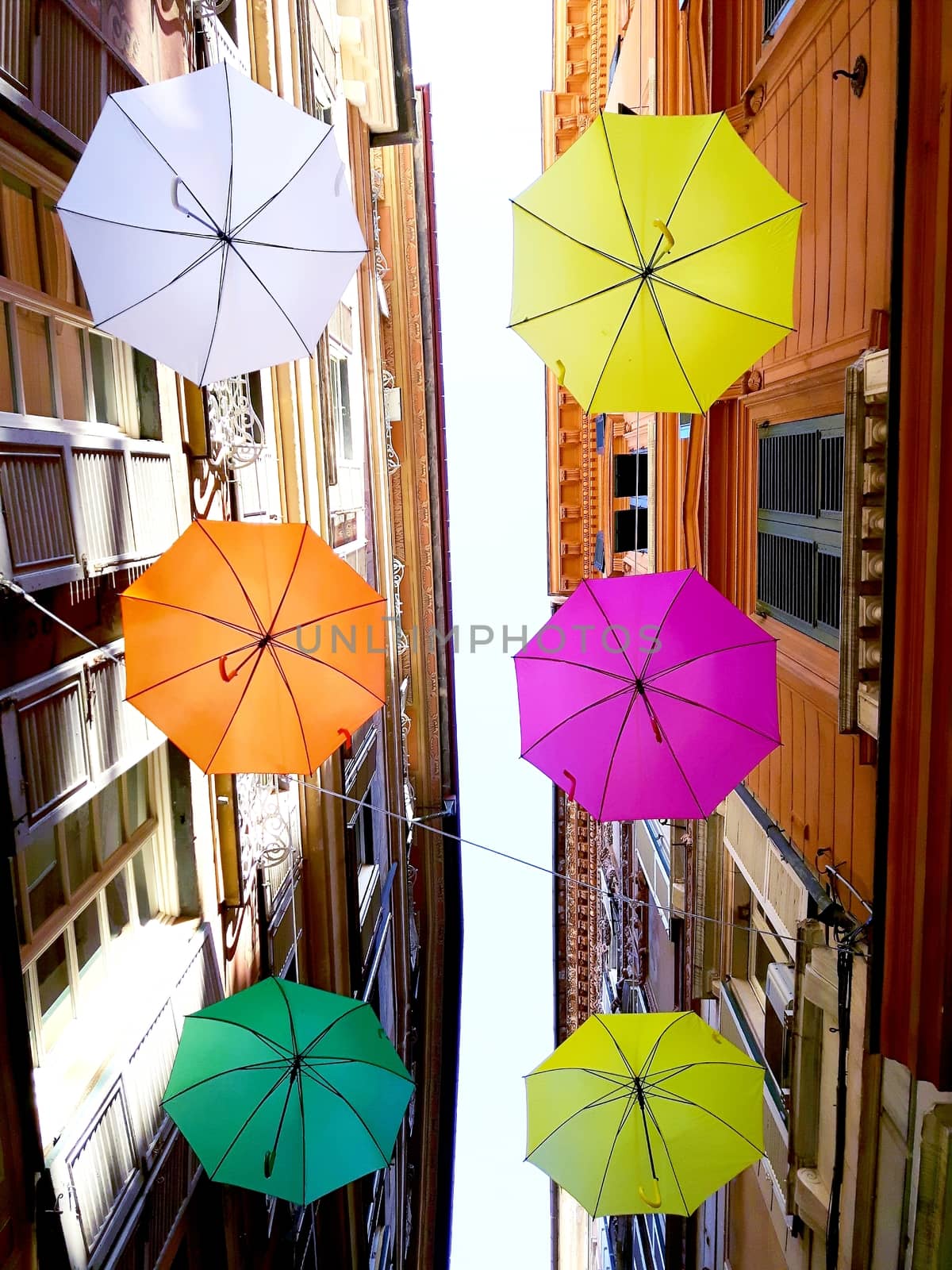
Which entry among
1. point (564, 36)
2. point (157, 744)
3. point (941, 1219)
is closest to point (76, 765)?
point (157, 744)

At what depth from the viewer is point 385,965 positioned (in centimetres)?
1477

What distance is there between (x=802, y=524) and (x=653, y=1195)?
19.8ft

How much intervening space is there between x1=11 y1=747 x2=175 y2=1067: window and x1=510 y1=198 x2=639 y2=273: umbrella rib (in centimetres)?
536

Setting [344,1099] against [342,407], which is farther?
[342,407]

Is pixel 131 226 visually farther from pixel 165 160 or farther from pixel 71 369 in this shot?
pixel 71 369

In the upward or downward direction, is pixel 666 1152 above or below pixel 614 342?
below

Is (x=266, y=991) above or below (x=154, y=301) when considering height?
below

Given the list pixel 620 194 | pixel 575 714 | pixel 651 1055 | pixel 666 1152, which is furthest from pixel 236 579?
pixel 666 1152

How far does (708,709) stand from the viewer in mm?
7121

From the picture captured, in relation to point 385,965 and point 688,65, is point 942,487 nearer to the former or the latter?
point 688,65

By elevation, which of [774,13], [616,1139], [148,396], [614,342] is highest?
[774,13]

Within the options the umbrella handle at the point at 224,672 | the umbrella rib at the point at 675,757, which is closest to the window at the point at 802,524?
the umbrella rib at the point at 675,757

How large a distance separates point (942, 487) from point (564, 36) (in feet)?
58.4

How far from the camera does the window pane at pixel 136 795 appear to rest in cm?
660
